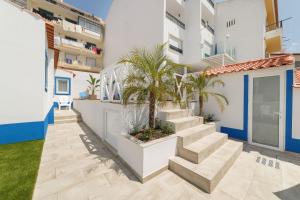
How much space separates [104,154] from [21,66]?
185 inches

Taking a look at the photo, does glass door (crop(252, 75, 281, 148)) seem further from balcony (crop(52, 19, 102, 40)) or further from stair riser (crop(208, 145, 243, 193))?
balcony (crop(52, 19, 102, 40))

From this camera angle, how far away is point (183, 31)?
45.5 feet

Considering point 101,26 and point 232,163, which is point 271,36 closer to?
point 232,163

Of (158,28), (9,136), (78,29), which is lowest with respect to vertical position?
(9,136)

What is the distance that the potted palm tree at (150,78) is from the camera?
4281mm

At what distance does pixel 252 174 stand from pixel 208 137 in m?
1.61

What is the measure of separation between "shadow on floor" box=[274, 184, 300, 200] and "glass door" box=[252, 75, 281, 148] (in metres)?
2.91

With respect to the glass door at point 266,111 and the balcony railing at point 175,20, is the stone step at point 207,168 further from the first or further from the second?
the balcony railing at point 175,20

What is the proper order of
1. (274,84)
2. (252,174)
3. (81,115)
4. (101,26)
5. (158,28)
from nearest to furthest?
(252,174)
(274,84)
(81,115)
(158,28)
(101,26)

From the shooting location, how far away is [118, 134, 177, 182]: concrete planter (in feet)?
11.6

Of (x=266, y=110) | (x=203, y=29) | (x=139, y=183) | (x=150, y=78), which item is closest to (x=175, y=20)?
(x=203, y=29)

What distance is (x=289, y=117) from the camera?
17.5 feet

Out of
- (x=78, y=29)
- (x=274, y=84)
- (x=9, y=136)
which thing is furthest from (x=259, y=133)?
(x=78, y=29)

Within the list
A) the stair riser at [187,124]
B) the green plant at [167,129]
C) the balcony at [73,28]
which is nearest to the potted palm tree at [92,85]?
the balcony at [73,28]
